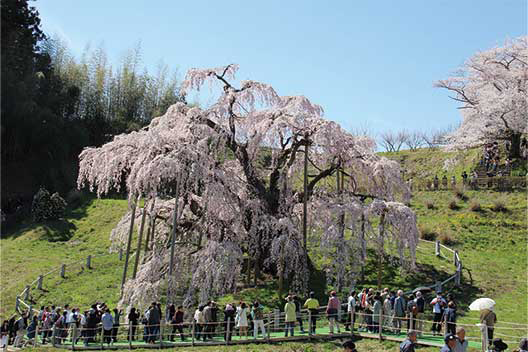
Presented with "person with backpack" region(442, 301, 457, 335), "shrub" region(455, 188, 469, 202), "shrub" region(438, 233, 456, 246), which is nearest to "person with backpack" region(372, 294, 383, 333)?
"person with backpack" region(442, 301, 457, 335)

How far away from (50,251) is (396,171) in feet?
79.5

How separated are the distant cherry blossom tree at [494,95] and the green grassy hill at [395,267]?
184 inches

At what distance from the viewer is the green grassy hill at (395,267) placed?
25.3 m

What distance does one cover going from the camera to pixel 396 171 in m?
27.0

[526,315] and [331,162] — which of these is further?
[331,162]

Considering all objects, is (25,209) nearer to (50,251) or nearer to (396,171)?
(50,251)

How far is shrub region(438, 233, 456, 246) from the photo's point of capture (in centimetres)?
3381

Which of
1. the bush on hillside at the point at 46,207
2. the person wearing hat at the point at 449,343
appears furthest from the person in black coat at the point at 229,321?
the bush on hillside at the point at 46,207

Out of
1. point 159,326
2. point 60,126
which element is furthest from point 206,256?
point 60,126

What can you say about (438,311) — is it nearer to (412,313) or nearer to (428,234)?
(412,313)

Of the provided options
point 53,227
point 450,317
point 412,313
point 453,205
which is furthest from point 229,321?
point 53,227

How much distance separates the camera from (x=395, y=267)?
29172mm

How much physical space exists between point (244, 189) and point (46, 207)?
24330 millimetres

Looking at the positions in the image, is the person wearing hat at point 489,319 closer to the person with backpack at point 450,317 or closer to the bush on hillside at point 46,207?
the person with backpack at point 450,317
